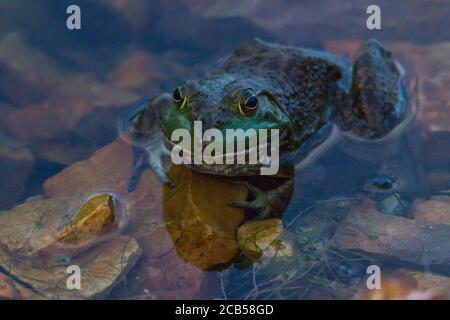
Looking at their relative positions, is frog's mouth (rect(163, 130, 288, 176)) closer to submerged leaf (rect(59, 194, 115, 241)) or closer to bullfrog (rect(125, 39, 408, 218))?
bullfrog (rect(125, 39, 408, 218))

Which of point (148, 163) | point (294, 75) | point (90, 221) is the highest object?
point (294, 75)

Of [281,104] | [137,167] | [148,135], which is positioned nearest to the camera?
[281,104]

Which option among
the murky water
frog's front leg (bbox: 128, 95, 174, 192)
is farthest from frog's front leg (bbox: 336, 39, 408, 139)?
frog's front leg (bbox: 128, 95, 174, 192)

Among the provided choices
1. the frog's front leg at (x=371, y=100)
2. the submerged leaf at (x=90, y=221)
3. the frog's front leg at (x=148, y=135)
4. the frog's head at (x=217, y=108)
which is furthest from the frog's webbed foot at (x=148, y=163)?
the frog's front leg at (x=371, y=100)

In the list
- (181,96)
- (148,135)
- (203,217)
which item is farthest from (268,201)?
(148,135)

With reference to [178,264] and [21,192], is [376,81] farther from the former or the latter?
[21,192]

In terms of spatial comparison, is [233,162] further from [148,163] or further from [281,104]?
[148,163]

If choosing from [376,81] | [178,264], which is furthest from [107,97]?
[376,81]
